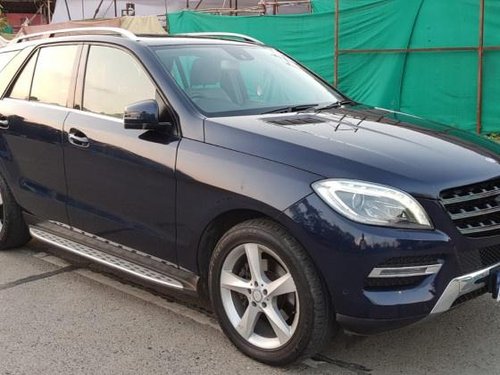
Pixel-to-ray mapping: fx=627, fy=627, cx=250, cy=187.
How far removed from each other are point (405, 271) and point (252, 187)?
0.87 meters

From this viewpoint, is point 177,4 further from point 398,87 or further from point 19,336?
point 19,336

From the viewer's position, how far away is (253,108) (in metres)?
4.02

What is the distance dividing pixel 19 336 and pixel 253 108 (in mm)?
2013

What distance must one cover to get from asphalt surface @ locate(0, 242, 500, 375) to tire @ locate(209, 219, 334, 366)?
0.15 meters

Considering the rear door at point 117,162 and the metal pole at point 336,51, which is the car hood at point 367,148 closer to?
the rear door at point 117,162

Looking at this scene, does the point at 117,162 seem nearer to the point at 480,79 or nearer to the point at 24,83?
the point at 24,83

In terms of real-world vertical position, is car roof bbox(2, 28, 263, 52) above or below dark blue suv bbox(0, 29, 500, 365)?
above

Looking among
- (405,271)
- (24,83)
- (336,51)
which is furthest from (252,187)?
(336,51)

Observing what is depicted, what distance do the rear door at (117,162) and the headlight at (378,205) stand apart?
1102mm

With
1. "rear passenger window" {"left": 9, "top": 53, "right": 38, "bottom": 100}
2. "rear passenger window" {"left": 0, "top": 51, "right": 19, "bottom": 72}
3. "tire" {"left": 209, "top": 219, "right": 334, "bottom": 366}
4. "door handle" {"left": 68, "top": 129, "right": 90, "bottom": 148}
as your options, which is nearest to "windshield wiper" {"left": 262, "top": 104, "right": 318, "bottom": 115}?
"tire" {"left": 209, "top": 219, "right": 334, "bottom": 366}

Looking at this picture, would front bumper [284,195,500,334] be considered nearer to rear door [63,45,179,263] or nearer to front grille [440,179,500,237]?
front grille [440,179,500,237]

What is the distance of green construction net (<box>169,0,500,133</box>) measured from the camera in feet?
33.4

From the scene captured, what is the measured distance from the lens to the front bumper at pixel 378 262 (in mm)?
2908

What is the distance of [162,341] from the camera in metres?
3.71
